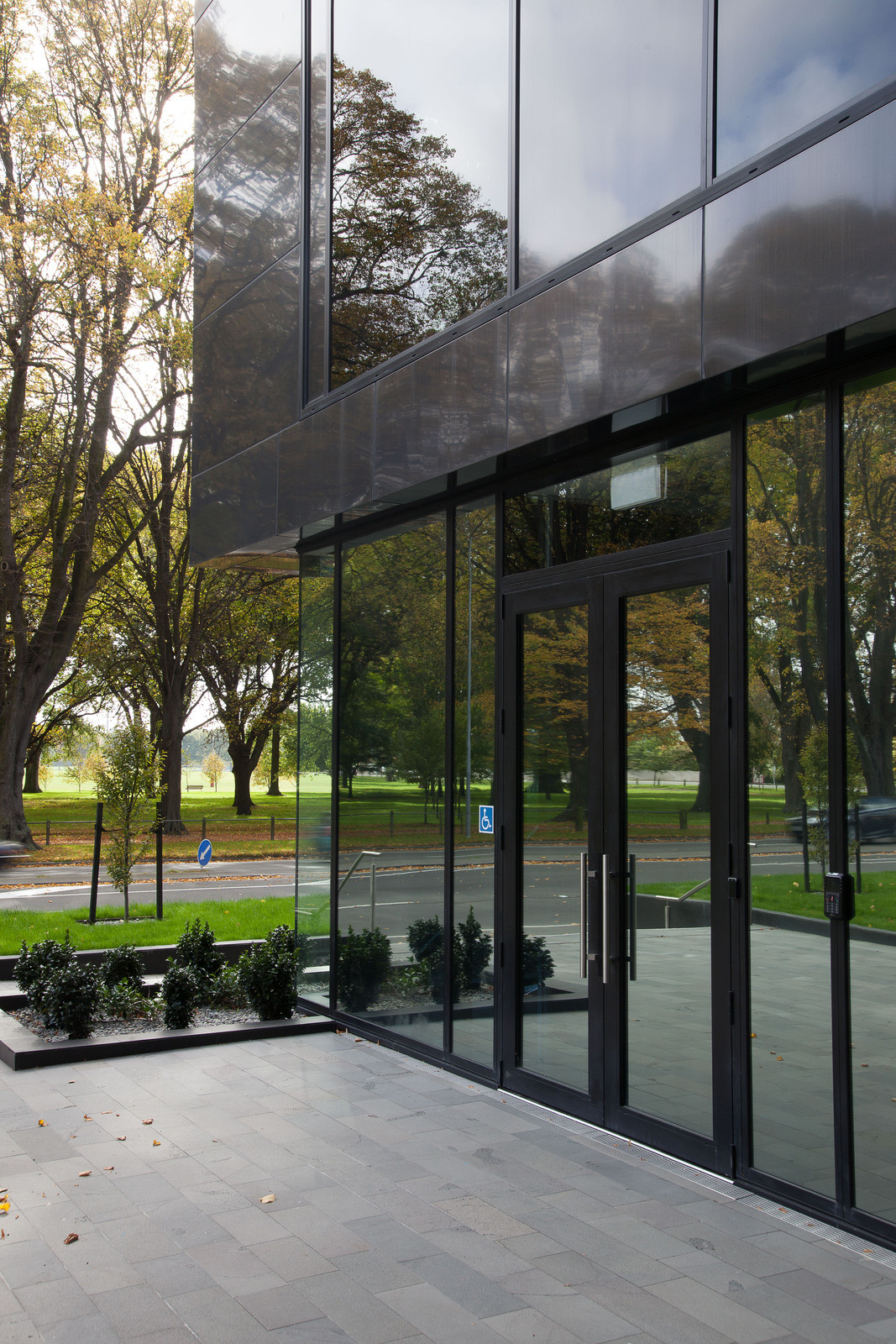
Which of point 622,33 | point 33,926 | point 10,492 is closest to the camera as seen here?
point 622,33

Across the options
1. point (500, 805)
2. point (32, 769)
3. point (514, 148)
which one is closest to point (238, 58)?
point (514, 148)

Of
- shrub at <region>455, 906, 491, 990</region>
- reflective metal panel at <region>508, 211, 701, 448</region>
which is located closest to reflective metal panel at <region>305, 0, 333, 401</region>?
reflective metal panel at <region>508, 211, 701, 448</region>

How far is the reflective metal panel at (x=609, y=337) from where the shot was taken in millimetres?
5426

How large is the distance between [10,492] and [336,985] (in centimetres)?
1555

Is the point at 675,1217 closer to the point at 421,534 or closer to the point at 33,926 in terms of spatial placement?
the point at 421,534

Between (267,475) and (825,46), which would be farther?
(267,475)

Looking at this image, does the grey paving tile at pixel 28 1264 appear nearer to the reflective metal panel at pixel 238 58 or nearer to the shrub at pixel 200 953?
the shrub at pixel 200 953

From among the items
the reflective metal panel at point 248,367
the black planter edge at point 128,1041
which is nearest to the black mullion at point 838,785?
the black planter edge at point 128,1041

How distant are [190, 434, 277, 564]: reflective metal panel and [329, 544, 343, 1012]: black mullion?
718mm

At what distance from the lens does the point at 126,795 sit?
15055 mm

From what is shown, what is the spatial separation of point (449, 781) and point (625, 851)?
1931 mm

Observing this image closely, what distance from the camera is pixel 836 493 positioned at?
16.7 feet

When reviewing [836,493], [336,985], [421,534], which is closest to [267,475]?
[421,534]

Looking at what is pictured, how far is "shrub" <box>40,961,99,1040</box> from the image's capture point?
8.23m
